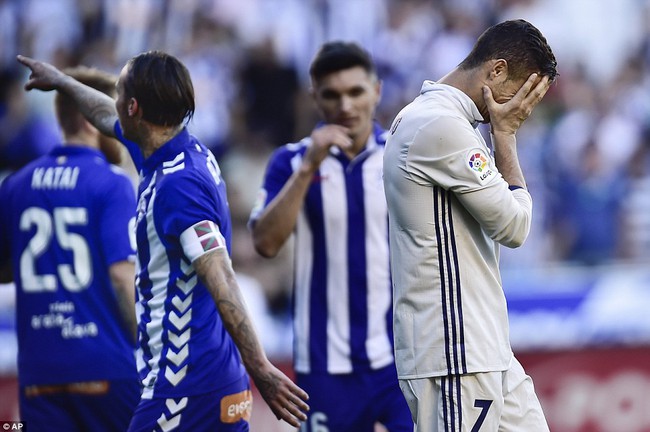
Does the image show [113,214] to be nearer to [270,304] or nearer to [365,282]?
[365,282]

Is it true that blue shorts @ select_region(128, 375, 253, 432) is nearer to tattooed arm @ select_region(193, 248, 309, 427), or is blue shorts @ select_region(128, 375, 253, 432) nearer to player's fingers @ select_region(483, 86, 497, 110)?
tattooed arm @ select_region(193, 248, 309, 427)

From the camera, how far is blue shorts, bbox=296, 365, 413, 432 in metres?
5.88

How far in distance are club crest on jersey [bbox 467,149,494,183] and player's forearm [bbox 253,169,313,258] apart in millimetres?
1905

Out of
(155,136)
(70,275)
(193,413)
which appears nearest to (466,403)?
(193,413)

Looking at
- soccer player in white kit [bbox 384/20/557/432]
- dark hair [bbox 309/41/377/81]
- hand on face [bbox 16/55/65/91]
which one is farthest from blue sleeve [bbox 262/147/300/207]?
soccer player in white kit [bbox 384/20/557/432]

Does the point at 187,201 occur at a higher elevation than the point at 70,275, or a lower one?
higher

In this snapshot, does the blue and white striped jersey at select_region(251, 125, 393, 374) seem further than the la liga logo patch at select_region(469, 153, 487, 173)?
Yes

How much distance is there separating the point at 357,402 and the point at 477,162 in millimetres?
2209

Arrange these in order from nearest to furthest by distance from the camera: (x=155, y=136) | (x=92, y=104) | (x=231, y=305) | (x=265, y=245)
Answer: (x=231, y=305)
(x=155, y=136)
(x=92, y=104)
(x=265, y=245)

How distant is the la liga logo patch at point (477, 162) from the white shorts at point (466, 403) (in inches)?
30.4

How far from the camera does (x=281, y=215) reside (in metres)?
6.00

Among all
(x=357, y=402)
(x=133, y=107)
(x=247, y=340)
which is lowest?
(x=357, y=402)

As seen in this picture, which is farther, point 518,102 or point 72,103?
point 72,103

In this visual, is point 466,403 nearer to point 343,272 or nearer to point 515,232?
point 515,232
